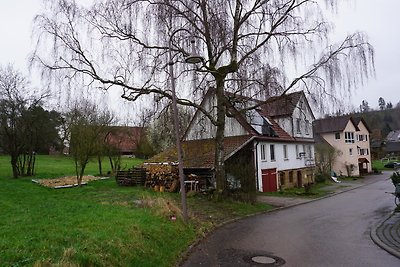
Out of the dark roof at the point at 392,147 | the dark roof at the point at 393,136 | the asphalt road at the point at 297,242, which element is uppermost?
the dark roof at the point at 393,136

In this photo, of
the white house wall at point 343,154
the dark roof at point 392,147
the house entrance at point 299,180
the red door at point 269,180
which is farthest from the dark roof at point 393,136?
the red door at point 269,180

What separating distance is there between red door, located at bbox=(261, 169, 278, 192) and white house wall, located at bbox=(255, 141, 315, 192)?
38 centimetres

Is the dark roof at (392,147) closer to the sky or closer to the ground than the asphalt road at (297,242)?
closer to the sky

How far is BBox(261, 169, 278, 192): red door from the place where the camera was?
1041 inches

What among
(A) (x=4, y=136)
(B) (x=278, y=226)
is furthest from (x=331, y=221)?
(A) (x=4, y=136)

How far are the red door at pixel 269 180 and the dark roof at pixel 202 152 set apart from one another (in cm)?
365

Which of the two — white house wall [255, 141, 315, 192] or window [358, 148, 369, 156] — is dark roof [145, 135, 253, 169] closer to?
white house wall [255, 141, 315, 192]

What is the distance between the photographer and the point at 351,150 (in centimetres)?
5162

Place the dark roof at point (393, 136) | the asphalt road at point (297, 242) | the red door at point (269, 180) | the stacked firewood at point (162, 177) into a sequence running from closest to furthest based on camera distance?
the asphalt road at point (297, 242) → the stacked firewood at point (162, 177) → the red door at point (269, 180) → the dark roof at point (393, 136)

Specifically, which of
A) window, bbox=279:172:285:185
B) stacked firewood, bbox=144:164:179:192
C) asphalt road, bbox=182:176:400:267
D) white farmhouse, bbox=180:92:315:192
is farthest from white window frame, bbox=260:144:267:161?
asphalt road, bbox=182:176:400:267

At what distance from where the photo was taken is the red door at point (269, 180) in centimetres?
2645

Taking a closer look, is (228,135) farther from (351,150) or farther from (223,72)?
(351,150)

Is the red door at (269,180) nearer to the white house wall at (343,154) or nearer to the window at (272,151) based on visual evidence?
the window at (272,151)

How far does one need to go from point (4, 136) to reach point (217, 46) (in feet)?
80.4
